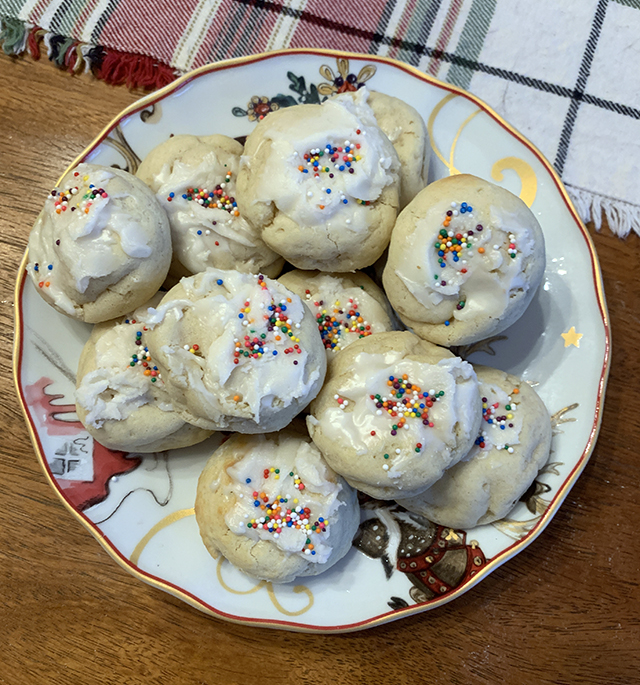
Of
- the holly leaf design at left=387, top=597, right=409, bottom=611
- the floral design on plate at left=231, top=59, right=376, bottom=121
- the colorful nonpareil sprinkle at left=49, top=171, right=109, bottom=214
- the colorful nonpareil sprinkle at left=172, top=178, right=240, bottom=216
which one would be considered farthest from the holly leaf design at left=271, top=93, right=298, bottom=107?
the holly leaf design at left=387, top=597, right=409, bottom=611

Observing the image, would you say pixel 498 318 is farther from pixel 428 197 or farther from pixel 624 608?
pixel 624 608

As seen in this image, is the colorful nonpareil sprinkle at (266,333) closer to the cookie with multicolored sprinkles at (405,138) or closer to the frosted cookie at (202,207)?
the frosted cookie at (202,207)

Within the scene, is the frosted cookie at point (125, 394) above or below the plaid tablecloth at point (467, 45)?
below

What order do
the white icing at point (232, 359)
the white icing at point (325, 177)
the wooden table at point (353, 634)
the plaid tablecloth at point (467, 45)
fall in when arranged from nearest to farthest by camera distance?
the white icing at point (232, 359) < the white icing at point (325, 177) < the wooden table at point (353, 634) < the plaid tablecloth at point (467, 45)

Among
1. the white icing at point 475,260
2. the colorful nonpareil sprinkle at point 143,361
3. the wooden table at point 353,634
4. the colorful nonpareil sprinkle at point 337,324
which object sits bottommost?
the wooden table at point 353,634

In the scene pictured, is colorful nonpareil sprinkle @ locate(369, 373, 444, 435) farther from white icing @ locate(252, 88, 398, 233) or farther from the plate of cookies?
white icing @ locate(252, 88, 398, 233)

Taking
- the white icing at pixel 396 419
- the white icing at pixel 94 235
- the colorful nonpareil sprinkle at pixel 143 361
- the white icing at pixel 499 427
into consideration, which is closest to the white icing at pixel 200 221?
the white icing at pixel 94 235

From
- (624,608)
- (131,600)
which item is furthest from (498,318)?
(131,600)
